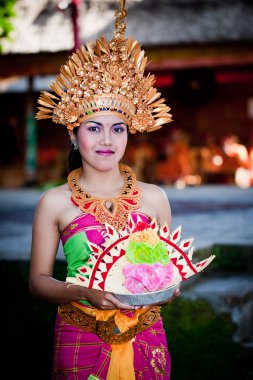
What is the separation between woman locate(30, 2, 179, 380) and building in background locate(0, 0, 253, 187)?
776 cm

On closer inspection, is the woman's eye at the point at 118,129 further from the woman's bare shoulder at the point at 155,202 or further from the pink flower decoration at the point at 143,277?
the pink flower decoration at the point at 143,277

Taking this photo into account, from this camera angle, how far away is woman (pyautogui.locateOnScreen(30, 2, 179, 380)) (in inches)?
90.5

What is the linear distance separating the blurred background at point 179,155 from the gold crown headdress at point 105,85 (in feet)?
7.32

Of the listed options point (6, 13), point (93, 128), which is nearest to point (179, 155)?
point (6, 13)

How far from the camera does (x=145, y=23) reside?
43.4 feet

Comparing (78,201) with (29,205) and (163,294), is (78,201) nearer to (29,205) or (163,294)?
(163,294)

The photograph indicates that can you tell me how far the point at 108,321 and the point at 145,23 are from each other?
11.6 m

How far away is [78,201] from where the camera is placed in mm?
2420

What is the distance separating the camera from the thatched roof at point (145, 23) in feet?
40.7

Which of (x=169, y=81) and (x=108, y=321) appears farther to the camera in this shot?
(x=169, y=81)

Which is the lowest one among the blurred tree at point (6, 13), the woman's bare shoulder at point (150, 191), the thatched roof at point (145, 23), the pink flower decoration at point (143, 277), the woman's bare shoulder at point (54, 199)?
the pink flower decoration at point (143, 277)

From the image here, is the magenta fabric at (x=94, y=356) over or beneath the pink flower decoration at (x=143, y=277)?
beneath

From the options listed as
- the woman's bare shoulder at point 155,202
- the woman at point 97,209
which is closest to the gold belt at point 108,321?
the woman at point 97,209

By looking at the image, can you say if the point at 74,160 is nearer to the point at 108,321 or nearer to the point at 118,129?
the point at 118,129
